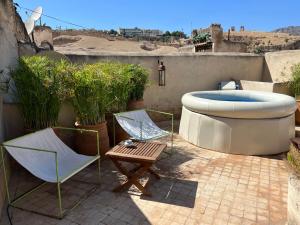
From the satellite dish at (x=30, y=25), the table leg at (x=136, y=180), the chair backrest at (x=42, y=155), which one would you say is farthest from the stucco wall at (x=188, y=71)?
the table leg at (x=136, y=180)

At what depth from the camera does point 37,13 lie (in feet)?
27.0

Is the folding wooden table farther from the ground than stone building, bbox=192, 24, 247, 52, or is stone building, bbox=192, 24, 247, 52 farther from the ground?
stone building, bbox=192, 24, 247, 52

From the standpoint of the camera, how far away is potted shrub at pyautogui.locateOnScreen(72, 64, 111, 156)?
17.8 ft

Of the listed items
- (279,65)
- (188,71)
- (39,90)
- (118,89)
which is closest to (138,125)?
(118,89)

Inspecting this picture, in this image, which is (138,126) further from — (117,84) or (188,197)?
(188,197)

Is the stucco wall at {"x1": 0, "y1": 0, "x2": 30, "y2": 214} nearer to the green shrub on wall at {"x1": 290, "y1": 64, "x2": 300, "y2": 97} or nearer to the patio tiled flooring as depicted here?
the patio tiled flooring

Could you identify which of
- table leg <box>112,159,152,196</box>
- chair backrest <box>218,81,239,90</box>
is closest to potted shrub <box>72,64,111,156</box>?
table leg <box>112,159,152,196</box>

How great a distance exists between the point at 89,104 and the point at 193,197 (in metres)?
2.70

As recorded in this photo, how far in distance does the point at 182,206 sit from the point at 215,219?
0.55 meters

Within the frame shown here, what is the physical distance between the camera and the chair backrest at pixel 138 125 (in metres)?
5.99

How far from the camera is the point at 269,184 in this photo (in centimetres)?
499

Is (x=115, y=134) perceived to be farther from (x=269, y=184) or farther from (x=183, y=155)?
(x=269, y=184)

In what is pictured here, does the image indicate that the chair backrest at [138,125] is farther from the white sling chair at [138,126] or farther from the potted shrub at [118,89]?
the potted shrub at [118,89]

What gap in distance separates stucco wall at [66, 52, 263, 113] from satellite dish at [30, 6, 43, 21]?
2319mm
